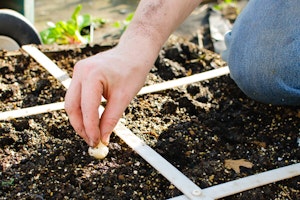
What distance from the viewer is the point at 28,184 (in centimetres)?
175

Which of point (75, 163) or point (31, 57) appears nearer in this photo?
point (75, 163)

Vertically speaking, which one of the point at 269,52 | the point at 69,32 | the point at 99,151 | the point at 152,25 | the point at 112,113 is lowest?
the point at 69,32

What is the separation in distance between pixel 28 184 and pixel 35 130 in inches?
11.1

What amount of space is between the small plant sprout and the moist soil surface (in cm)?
5

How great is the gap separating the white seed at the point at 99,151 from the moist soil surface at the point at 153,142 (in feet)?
0.18

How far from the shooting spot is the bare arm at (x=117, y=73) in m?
1.35

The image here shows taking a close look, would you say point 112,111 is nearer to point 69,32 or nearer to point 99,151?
point 99,151

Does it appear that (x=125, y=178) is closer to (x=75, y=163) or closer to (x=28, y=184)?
(x=75, y=163)

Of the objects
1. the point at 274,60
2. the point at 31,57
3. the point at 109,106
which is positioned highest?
the point at 109,106

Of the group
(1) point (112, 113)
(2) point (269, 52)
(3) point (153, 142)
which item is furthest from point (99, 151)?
(2) point (269, 52)

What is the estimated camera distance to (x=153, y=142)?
76.2 inches

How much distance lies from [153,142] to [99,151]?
0.25m

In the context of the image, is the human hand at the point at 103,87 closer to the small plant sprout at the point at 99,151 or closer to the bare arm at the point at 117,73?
the bare arm at the point at 117,73

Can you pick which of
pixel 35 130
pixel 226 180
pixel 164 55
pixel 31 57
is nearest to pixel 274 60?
pixel 226 180
